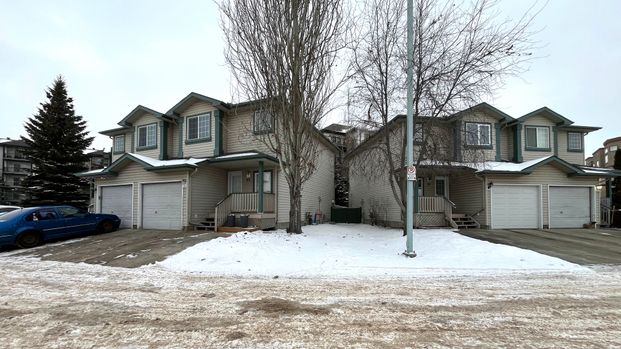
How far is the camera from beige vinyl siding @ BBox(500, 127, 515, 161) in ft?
66.6

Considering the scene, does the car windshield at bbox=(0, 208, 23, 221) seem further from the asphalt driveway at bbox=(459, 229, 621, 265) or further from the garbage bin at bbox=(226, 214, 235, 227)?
the asphalt driveway at bbox=(459, 229, 621, 265)

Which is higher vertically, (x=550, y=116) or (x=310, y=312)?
(x=550, y=116)

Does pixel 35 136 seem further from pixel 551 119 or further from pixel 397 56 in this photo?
pixel 551 119

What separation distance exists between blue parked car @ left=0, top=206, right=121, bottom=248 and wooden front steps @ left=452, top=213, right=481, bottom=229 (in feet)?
56.8

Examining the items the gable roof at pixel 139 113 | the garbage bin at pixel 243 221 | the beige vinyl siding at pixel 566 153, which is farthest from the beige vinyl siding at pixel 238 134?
the beige vinyl siding at pixel 566 153

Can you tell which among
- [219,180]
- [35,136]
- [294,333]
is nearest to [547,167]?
[219,180]

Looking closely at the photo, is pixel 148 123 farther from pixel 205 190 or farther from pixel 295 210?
pixel 295 210

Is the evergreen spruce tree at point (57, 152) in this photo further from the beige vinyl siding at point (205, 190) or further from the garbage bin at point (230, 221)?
the garbage bin at point (230, 221)

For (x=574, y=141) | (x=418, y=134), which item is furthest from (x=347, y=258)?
(x=574, y=141)

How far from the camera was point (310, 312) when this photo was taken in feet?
17.0

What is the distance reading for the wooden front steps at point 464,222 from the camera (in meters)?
17.8

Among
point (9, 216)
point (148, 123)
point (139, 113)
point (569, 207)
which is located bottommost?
point (9, 216)

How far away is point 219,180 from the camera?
18141 mm

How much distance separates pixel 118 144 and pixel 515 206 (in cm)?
2381
